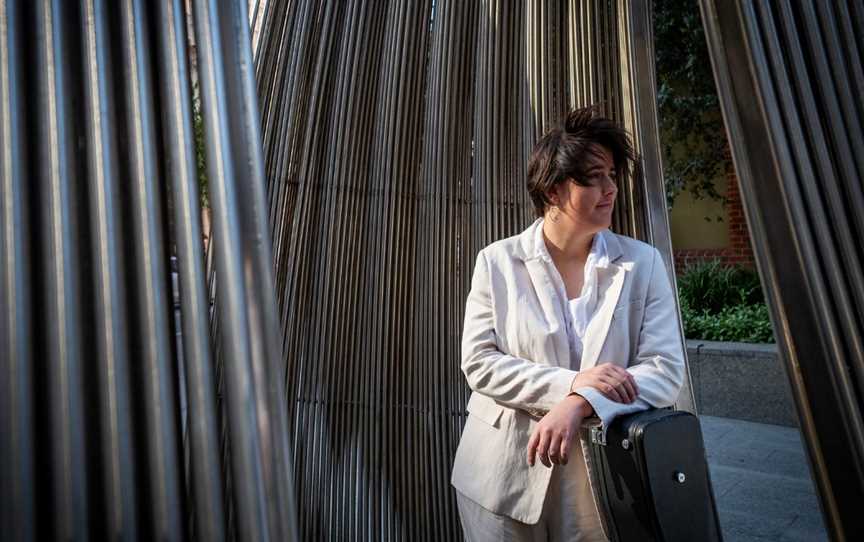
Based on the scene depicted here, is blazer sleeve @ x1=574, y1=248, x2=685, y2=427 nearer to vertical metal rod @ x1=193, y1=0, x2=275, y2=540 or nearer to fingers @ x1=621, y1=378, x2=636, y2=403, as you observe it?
fingers @ x1=621, y1=378, x2=636, y2=403

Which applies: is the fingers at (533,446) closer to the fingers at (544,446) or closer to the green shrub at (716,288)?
the fingers at (544,446)

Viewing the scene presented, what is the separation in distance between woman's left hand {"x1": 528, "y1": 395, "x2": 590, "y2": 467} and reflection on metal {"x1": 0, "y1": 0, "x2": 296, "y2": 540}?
1.12 meters

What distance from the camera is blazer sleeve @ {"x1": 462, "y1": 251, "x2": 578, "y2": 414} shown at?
1.66 meters

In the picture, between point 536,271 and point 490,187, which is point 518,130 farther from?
point 536,271

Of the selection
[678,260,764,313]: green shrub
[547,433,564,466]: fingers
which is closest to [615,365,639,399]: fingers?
[547,433,564,466]: fingers

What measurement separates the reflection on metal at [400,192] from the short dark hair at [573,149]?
0.47m

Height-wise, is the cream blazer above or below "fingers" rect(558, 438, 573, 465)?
above

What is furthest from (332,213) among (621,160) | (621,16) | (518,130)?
(621,16)

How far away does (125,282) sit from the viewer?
1.81 ft

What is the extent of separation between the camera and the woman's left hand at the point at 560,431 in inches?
60.6

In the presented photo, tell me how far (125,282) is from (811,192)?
0.68 m

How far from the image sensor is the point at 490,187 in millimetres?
2619

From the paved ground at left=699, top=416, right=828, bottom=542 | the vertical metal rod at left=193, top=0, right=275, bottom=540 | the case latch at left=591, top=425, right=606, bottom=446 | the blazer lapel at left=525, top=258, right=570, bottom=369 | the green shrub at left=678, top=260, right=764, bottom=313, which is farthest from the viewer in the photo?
the green shrub at left=678, top=260, right=764, bottom=313

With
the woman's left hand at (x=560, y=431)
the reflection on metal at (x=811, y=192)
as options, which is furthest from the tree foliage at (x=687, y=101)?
the reflection on metal at (x=811, y=192)
